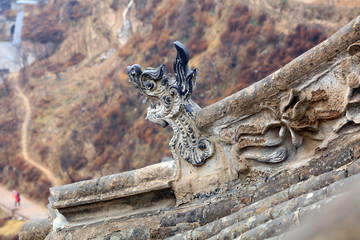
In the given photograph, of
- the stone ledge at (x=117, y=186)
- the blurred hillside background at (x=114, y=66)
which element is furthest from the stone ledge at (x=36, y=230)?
the blurred hillside background at (x=114, y=66)

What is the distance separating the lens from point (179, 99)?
6.62 meters

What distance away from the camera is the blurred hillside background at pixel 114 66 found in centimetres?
4119

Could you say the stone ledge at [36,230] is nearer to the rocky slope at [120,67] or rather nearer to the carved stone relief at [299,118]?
the carved stone relief at [299,118]

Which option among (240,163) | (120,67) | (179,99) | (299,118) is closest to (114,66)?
(120,67)

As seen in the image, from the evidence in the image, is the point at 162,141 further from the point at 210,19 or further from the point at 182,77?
the point at 182,77

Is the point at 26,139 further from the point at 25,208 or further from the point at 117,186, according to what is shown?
the point at 117,186

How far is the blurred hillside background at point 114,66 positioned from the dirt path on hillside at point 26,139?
0.12 meters

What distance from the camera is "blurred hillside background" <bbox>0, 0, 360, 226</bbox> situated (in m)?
41.2

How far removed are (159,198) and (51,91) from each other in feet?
179

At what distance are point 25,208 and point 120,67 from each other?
18.6m

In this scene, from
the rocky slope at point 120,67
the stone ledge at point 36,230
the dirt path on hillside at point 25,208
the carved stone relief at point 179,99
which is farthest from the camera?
the rocky slope at point 120,67

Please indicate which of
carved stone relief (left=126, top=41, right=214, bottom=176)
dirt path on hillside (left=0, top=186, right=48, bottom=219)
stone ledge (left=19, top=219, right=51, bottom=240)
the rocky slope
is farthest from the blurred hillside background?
carved stone relief (left=126, top=41, right=214, bottom=176)

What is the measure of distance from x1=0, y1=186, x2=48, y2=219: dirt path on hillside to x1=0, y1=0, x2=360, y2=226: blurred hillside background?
123 centimetres

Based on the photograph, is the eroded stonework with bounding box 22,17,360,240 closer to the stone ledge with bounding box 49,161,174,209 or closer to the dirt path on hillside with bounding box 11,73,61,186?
the stone ledge with bounding box 49,161,174,209
